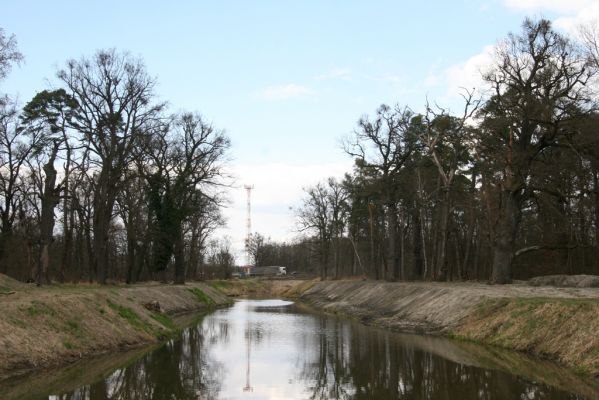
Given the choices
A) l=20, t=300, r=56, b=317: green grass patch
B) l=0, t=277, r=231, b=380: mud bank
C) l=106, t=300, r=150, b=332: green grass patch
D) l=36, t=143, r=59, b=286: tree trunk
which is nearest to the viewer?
l=0, t=277, r=231, b=380: mud bank

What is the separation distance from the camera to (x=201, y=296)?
55.0 meters

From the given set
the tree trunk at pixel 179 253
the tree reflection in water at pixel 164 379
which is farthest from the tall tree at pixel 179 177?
the tree reflection in water at pixel 164 379

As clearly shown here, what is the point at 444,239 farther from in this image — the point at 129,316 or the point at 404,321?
the point at 129,316

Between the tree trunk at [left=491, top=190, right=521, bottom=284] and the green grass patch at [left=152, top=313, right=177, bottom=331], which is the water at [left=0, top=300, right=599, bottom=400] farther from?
the tree trunk at [left=491, top=190, right=521, bottom=284]

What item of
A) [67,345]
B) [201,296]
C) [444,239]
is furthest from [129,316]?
[201,296]

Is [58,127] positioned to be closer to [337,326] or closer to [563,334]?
[337,326]

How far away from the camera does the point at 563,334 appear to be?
19.5 meters

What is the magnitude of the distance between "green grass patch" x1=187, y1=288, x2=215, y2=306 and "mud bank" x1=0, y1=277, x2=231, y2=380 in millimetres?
21846

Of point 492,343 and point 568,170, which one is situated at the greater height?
point 568,170

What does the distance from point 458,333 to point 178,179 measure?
32.3m

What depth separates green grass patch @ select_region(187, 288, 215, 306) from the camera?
5378 centimetres

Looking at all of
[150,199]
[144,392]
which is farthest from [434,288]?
[150,199]

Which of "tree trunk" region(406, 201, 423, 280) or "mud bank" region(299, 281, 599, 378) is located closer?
"mud bank" region(299, 281, 599, 378)

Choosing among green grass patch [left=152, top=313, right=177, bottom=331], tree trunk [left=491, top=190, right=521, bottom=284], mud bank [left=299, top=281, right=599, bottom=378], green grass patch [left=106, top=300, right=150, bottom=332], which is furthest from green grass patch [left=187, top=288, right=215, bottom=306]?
tree trunk [left=491, top=190, right=521, bottom=284]
